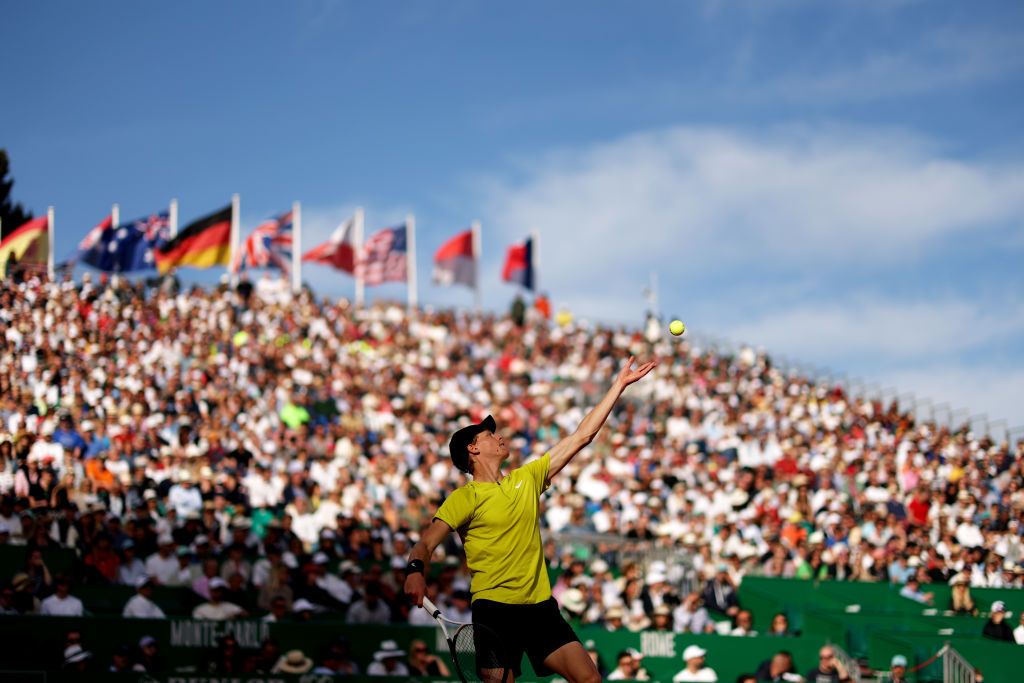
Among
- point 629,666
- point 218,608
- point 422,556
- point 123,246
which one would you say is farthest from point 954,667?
point 123,246

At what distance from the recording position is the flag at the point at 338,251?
1587 inches

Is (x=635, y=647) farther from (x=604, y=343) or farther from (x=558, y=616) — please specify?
(x=604, y=343)

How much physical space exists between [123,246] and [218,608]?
64.6 ft

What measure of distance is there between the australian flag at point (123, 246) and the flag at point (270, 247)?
3.93 meters

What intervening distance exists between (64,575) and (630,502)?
1239 centimetres

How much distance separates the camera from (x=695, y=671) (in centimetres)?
1634

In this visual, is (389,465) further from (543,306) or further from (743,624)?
(543,306)

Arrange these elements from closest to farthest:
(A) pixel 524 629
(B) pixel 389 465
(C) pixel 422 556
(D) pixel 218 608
A: (C) pixel 422 556 → (A) pixel 524 629 → (D) pixel 218 608 → (B) pixel 389 465

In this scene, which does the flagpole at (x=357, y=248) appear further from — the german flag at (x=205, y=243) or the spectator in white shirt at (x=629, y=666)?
the spectator in white shirt at (x=629, y=666)

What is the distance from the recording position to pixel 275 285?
119 feet

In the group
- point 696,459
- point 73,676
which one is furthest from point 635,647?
point 696,459

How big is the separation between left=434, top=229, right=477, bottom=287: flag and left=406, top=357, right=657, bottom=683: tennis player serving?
3548cm

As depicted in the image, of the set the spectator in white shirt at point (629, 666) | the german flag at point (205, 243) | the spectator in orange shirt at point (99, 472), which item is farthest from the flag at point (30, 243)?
the spectator in white shirt at point (629, 666)

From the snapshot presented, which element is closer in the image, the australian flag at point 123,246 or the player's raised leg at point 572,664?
the player's raised leg at point 572,664
